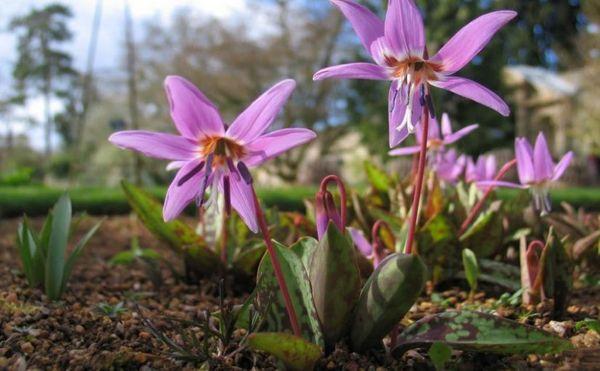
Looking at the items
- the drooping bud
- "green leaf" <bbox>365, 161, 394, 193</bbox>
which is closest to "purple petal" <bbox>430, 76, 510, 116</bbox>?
the drooping bud

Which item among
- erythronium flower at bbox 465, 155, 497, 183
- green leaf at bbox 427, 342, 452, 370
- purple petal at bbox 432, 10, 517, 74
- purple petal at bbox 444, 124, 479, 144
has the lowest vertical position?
green leaf at bbox 427, 342, 452, 370

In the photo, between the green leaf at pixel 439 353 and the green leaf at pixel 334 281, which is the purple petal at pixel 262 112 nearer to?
the green leaf at pixel 334 281

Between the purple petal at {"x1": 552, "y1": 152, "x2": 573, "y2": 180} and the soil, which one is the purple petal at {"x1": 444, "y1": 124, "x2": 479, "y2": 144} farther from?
the soil

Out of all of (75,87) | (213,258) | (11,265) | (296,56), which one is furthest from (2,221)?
(75,87)

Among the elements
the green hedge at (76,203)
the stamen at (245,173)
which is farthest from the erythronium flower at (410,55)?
the green hedge at (76,203)

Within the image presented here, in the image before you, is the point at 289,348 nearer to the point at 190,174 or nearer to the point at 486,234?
the point at 190,174

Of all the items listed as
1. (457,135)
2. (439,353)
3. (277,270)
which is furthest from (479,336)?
(457,135)

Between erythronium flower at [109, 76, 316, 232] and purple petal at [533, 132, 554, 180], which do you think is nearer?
erythronium flower at [109, 76, 316, 232]
